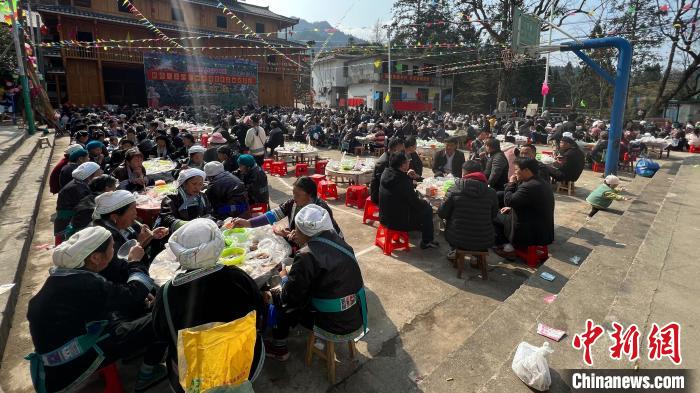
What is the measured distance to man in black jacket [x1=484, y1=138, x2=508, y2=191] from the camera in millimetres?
6824

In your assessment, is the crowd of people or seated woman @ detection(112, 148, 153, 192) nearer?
the crowd of people

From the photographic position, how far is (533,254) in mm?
5398

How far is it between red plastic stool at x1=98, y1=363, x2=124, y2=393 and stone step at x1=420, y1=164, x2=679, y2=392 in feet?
7.98

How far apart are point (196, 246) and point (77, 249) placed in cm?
82

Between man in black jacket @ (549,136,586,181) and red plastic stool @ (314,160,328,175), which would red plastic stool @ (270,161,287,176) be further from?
man in black jacket @ (549,136,586,181)

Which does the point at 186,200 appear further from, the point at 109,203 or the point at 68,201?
the point at 68,201

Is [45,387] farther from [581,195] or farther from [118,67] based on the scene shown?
[118,67]

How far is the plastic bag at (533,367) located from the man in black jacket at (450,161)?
5.40 m

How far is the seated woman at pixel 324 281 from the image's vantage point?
9.64ft

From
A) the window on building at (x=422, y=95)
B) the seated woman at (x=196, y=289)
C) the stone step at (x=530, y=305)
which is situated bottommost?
the stone step at (x=530, y=305)

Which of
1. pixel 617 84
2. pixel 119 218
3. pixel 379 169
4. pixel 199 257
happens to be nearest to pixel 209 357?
pixel 199 257

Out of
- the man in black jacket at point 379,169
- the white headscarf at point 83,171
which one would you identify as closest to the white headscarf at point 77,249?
the white headscarf at point 83,171

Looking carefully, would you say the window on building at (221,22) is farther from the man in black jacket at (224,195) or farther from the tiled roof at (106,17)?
the man in black jacket at (224,195)

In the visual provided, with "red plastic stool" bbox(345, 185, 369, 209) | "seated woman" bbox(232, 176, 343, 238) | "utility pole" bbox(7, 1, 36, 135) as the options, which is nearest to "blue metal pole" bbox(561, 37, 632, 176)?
"red plastic stool" bbox(345, 185, 369, 209)
